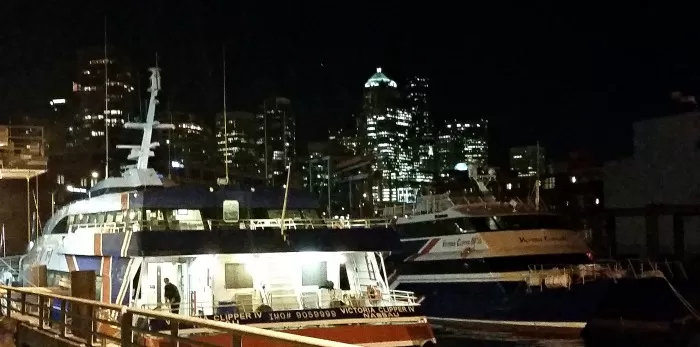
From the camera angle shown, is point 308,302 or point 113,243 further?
point 308,302

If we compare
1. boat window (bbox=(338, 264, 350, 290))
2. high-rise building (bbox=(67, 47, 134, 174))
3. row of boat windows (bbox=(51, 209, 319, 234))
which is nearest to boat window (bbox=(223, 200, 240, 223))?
row of boat windows (bbox=(51, 209, 319, 234))

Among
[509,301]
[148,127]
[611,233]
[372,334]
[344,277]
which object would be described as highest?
[148,127]

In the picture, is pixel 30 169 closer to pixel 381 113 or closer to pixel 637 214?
pixel 637 214

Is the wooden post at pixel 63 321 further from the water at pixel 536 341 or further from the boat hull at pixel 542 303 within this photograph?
the boat hull at pixel 542 303

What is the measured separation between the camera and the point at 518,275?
29.0 m

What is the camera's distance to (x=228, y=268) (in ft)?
52.4

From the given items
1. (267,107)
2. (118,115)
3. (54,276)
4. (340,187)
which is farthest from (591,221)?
(267,107)

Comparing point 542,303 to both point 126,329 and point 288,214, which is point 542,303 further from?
point 126,329

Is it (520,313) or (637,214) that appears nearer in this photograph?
(520,313)

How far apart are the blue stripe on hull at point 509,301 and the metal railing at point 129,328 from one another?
17.2 m

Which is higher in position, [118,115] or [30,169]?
[118,115]

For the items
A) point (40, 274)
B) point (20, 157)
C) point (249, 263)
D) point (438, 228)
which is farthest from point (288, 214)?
point (20, 157)

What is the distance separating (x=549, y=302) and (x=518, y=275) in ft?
4.99

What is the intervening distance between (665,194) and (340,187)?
55.3 m
